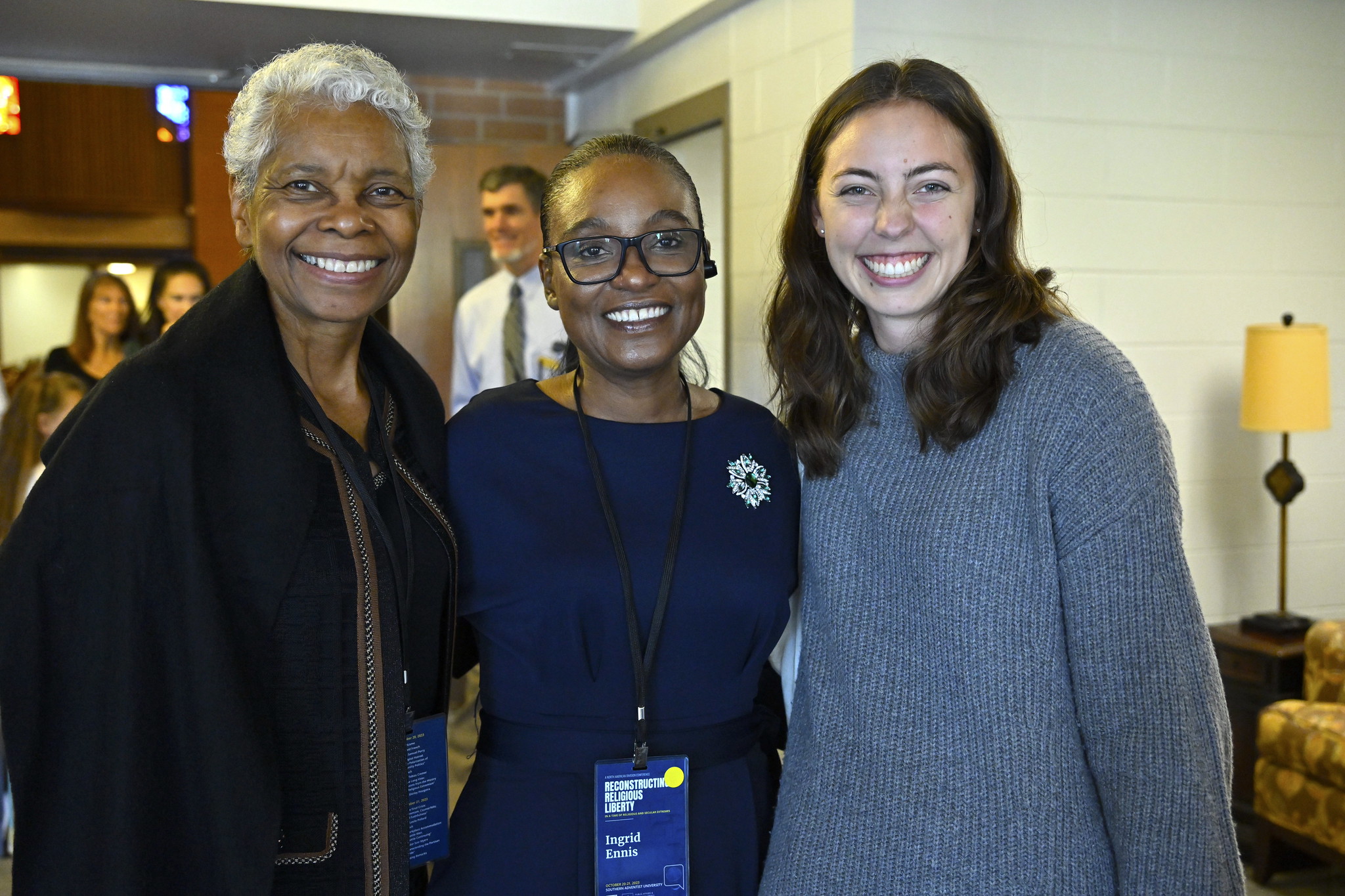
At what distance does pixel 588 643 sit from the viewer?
1673 millimetres

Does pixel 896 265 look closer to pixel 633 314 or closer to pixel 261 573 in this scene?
pixel 633 314

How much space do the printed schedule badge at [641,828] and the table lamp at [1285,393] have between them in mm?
2863

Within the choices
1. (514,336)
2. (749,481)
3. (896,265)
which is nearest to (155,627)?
(749,481)

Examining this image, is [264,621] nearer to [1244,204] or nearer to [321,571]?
[321,571]

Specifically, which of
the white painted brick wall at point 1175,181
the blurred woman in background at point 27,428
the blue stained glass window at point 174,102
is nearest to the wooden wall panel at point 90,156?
the blue stained glass window at point 174,102

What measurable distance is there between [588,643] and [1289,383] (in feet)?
9.75

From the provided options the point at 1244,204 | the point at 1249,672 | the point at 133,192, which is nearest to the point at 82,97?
the point at 133,192

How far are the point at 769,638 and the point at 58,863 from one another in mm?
988

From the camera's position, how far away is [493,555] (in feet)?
5.62

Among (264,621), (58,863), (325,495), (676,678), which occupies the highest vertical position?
(325,495)

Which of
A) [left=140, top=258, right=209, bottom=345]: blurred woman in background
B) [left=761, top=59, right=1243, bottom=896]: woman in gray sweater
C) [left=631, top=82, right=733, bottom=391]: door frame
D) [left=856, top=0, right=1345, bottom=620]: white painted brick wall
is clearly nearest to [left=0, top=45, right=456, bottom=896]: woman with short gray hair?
[left=761, top=59, right=1243, bottom=896]: woman in gray sweater

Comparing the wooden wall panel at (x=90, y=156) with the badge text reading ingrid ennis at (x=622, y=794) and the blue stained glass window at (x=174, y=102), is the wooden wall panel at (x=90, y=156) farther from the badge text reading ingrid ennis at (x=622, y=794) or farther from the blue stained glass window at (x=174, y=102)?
the badge text reading ingrid ennis at (x=622, y=794)

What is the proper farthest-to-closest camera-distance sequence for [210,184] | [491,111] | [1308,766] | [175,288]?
[491,111]
[210,184]
[175,288]
[1308,766]

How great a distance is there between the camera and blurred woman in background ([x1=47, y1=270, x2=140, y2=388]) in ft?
14.9
